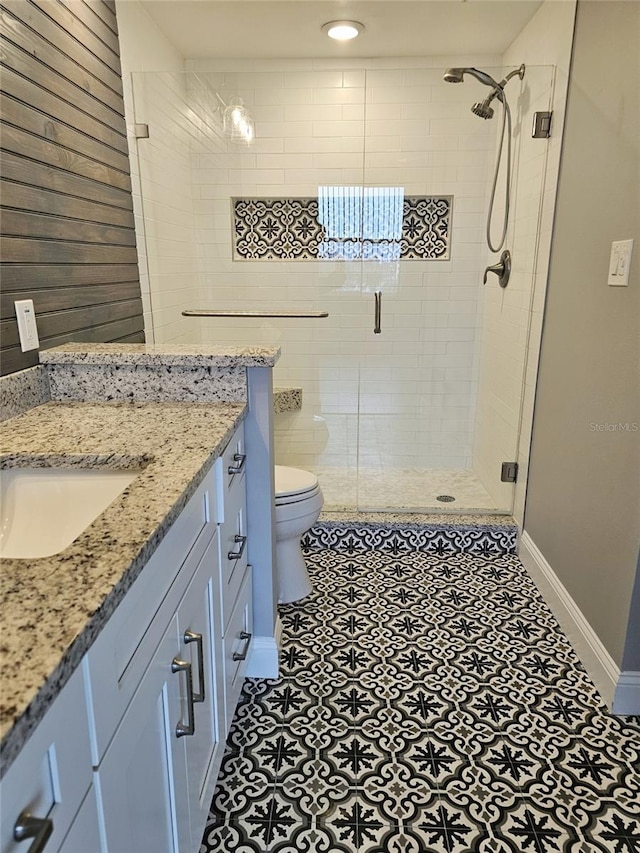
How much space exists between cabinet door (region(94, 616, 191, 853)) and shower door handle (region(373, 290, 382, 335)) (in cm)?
250

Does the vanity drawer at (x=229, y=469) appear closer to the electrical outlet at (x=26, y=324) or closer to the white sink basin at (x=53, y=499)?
the white sink basin at (x=53, y=499)

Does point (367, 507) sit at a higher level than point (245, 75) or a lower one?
lower

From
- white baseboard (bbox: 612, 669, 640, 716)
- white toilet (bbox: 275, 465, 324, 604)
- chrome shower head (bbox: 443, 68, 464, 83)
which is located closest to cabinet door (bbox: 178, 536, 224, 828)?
white toilet (bbox: 275, 465, 324, 604)

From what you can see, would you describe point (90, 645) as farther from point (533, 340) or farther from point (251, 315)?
point (251, 315)

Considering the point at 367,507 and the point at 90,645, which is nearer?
the point at 90,645

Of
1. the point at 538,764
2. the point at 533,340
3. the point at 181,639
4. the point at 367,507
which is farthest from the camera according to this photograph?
the point at 367,507

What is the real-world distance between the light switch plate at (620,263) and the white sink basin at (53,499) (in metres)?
1.43

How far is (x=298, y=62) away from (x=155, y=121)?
3.00 ft

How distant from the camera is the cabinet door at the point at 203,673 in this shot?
1.09 metres

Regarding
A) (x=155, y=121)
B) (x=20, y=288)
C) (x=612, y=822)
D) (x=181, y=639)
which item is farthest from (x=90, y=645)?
(x=155, y=121)

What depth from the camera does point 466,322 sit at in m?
3.31

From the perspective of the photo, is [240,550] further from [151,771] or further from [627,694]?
[627,694]

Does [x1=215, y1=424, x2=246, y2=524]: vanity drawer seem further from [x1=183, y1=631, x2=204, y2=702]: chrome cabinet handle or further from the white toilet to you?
the white toilet

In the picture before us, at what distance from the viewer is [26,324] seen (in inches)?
61.7
